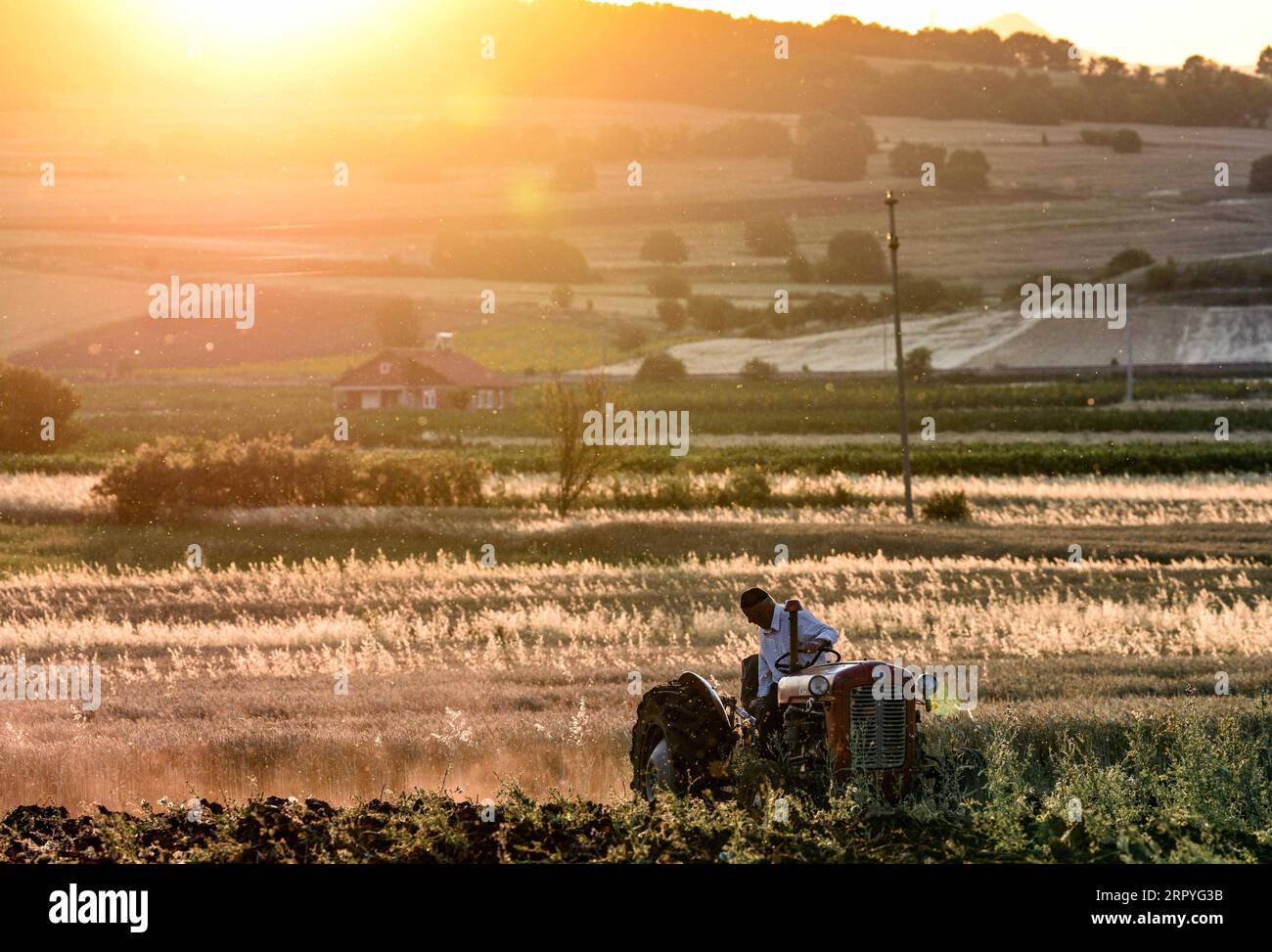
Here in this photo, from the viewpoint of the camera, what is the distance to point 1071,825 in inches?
536

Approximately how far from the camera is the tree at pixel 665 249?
19462 centimetres

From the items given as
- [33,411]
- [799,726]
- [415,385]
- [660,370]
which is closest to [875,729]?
[799,726]

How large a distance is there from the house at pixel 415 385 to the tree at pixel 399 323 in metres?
31.0

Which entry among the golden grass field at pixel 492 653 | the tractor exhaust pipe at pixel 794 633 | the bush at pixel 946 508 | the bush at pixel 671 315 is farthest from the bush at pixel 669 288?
the tractor exhaust pipe at pixel 794 633

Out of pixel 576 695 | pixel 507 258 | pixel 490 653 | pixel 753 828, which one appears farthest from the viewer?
pixel 507 258

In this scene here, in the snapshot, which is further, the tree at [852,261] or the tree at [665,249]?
the tree at [665,249]

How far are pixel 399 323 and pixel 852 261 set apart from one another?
51.6 metres

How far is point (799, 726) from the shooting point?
1377 centimetres

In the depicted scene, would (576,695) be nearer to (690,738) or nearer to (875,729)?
(690,738)

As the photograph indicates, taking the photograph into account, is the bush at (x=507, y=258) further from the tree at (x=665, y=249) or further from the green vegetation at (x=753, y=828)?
the green vegetation at (x=753, y=828)

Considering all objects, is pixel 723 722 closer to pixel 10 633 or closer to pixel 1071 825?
pixel 1071 825

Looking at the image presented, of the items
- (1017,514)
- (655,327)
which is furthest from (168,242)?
(1017,514)

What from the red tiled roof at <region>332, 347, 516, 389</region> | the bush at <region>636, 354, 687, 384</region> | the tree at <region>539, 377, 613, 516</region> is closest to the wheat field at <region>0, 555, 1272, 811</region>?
the tree at <region>539, 377, 613, 516</region>

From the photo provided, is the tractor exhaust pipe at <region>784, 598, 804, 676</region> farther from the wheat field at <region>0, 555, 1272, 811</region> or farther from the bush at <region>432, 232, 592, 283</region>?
the bush at <region>432, 232, 592, 283</region>
